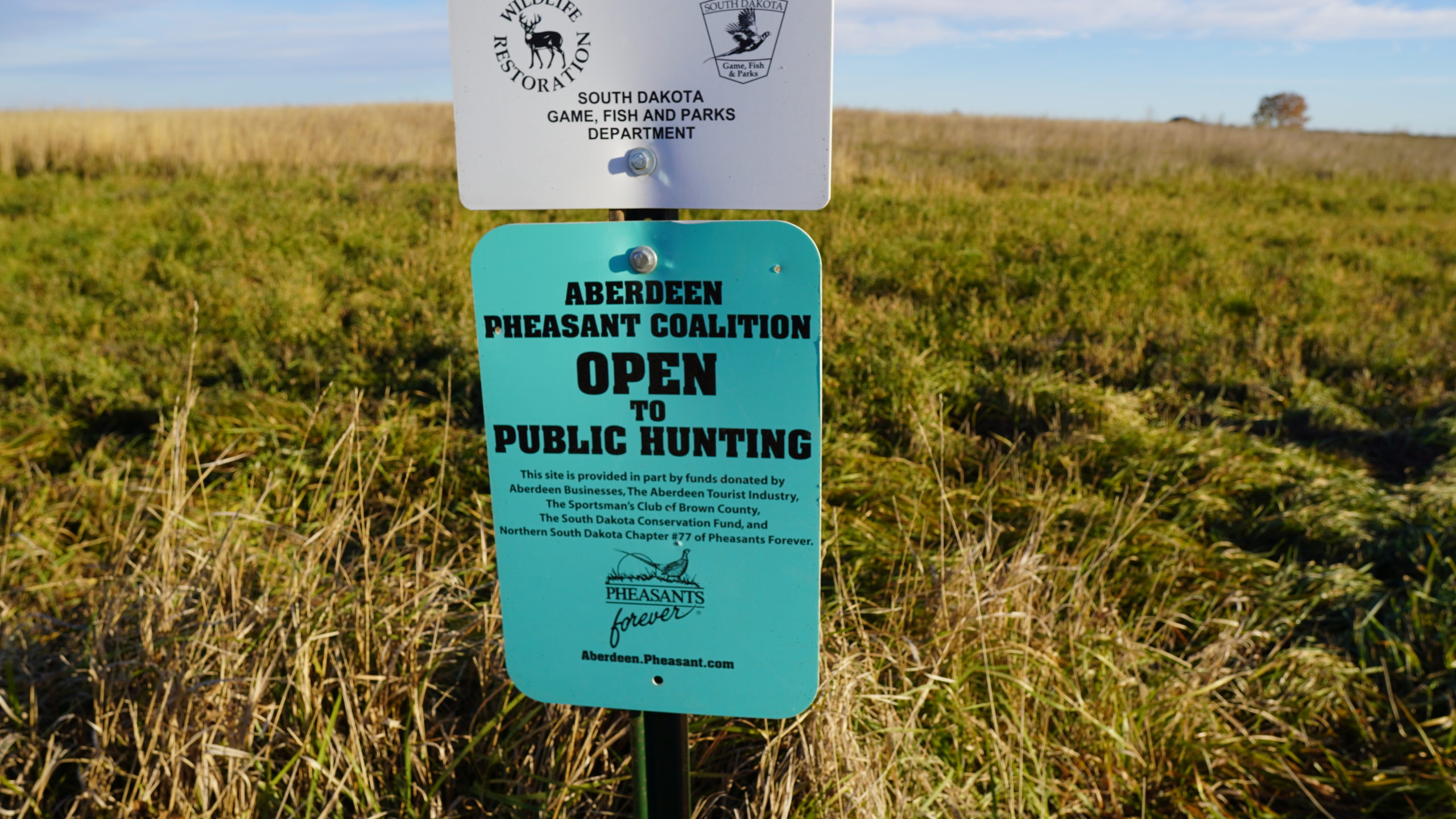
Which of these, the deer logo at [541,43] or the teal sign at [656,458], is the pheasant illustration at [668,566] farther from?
the deer logo at [541,43]

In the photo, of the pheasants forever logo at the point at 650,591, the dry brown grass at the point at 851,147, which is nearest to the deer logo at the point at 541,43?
the pheasants forever logo at the point at 650,591

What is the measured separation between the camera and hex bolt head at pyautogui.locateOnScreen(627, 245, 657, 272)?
1.39 metres

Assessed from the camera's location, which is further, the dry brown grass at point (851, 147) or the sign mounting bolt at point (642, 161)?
the dry brown grass at point (851, 147)

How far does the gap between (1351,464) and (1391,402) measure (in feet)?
3.35

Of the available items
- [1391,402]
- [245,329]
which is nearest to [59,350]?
[245,329]

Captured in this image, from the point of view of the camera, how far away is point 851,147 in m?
16.0

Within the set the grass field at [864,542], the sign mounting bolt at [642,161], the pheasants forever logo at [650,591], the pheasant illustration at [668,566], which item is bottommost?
the grass field at [864,542]

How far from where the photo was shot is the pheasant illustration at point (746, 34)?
4.35ft

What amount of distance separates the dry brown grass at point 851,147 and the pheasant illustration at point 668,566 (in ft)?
32.5

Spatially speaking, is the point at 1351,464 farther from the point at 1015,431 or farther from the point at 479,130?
the point at 479,130

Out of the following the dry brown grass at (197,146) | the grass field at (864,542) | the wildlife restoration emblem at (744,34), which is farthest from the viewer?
the dry brown grass at (197,146)

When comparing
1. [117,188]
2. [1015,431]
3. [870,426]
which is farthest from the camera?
[117,188]

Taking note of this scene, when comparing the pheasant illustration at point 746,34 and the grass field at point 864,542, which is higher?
the pheasant illustration at point 746,34

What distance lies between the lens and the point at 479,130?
1.42 metres
